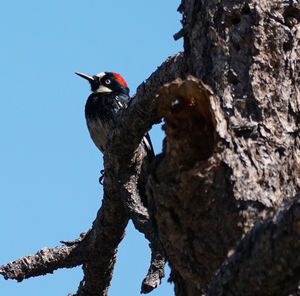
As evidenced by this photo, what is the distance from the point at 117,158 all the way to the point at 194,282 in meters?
1.62

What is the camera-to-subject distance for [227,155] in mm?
2486

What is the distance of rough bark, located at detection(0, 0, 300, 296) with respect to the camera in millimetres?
1964

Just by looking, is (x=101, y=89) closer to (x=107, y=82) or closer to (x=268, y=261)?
(x=107, y=82)

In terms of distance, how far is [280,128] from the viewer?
9.20ft

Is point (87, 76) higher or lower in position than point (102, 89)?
higher

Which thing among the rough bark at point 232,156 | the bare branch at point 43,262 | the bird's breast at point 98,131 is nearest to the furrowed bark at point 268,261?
the rough bark at point 232,156

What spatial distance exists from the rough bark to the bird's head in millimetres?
4762

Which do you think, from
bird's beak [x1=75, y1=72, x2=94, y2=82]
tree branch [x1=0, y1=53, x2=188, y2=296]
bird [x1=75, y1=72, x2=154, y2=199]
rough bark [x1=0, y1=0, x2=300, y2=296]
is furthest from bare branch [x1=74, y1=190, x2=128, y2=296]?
bird's beak [x1=75, y1=72, x2=94, y2=82]

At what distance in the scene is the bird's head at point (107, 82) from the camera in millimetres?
8141

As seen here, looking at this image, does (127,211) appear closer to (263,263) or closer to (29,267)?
(29,267)

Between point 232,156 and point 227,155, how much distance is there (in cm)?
3

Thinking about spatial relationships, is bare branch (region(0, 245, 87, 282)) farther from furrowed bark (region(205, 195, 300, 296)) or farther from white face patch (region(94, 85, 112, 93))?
white face patch (region(94, 85, 112, 93))

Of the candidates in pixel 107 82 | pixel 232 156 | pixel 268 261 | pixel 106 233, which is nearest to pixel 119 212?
pixel 106 233

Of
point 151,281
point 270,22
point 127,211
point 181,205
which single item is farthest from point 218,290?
point 127,211
